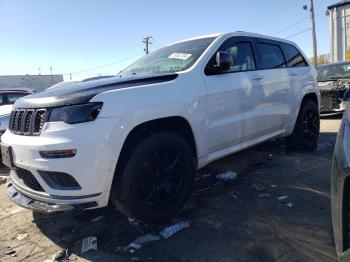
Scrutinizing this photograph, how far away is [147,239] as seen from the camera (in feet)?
10.7

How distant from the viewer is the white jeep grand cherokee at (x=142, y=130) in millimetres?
2961

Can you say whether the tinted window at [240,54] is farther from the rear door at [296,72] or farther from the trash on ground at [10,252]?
the trash on ground at [10,252]

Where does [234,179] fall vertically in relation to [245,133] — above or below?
below

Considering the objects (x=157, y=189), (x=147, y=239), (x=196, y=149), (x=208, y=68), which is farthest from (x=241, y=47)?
(x=147, y=239)

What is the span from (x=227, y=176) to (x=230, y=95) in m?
1.20

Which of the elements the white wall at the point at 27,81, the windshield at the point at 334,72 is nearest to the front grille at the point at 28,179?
the windshield at the point at 334,72

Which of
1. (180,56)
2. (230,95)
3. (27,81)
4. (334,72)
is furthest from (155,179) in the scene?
(27,81)

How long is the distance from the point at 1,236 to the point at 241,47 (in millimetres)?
3490

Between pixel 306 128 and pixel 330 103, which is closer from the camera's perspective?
pixel 306 128

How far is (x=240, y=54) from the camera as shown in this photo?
4.68 meters

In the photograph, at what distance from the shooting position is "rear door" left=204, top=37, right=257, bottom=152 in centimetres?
397

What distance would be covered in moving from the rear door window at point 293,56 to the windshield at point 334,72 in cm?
489

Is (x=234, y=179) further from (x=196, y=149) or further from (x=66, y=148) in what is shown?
(x=66, y=148)

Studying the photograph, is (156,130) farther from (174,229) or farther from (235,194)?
(235,194)
